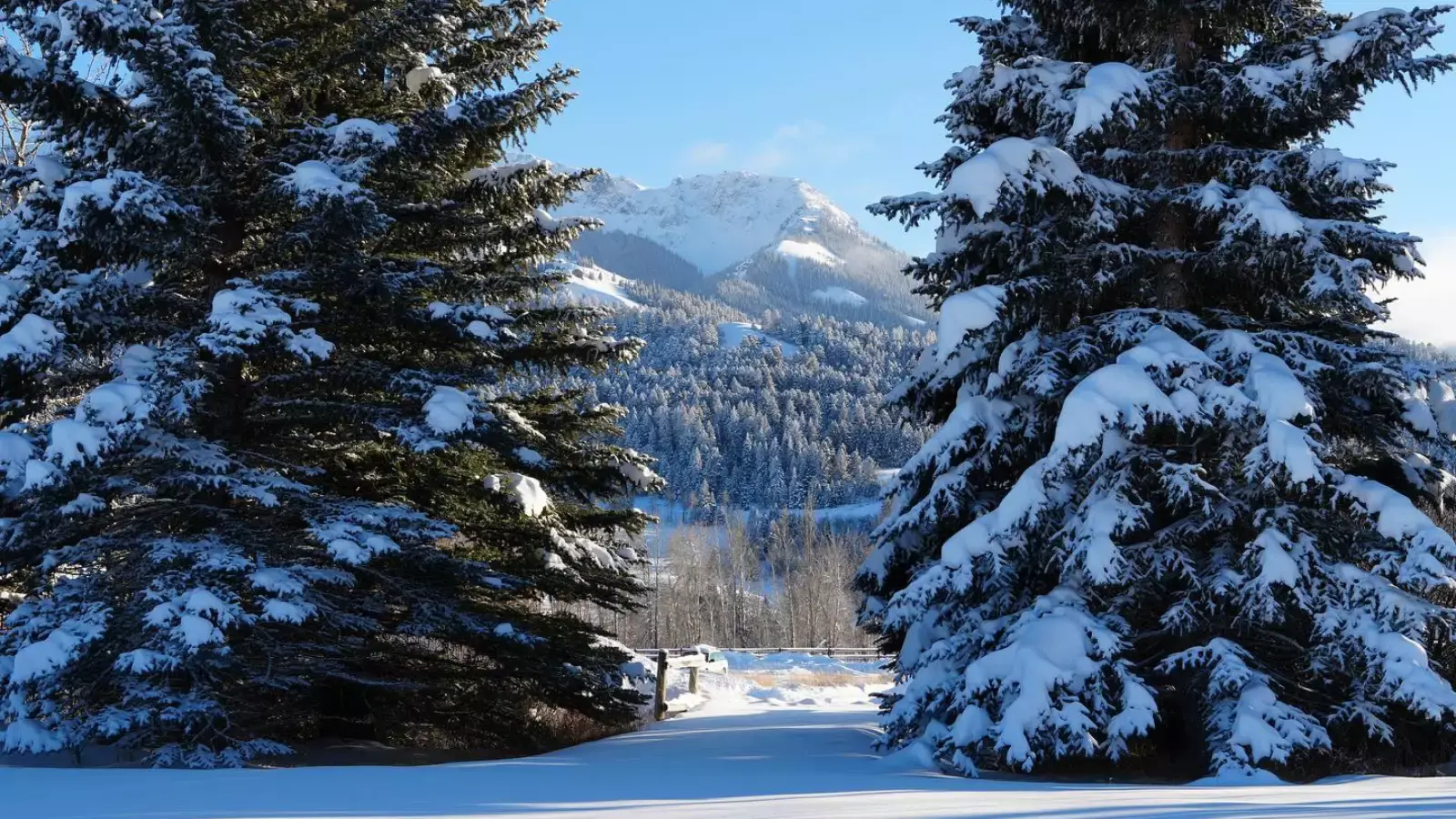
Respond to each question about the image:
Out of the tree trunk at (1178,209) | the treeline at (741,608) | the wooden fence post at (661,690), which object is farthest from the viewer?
the treeline at (741,608)

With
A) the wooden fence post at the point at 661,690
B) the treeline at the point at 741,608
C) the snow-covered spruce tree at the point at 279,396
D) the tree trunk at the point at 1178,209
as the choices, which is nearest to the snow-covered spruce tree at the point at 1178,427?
the tree trunk at the point at 1178,209

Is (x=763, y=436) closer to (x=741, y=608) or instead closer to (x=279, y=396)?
(x=741, y=608)

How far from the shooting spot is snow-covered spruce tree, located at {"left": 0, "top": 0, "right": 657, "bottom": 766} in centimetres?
789

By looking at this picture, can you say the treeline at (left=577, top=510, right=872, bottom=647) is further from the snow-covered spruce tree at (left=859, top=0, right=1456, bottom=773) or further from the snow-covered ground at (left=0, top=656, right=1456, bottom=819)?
the snow-covered ground at (left=0, top=656, right=1456, bottom=819)

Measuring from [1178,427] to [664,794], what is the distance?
4.27 meters

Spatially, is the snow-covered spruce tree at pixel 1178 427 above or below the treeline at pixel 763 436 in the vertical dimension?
below

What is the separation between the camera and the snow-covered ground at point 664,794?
4.31m

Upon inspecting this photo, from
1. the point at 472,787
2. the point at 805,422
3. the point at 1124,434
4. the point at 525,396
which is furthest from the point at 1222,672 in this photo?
the point at 805,422

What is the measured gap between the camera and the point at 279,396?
9.49m

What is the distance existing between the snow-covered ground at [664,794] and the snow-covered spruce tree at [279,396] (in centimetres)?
171

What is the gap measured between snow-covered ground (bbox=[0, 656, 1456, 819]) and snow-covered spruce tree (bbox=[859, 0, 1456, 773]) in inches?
34.6

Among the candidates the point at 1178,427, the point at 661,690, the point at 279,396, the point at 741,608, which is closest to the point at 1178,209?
the point at 1178,427

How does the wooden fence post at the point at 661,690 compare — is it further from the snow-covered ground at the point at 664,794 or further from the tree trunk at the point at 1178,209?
the tree trunk at the point at 1178,209

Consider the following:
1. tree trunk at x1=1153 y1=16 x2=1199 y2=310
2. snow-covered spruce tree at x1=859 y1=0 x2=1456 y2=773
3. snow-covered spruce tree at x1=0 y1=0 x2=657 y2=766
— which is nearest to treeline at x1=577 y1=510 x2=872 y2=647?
snow-covered spruce tree at x1=0 y1=0 x2=657 y2=766
